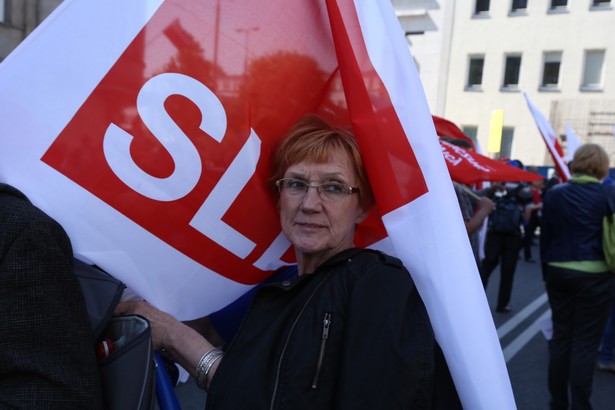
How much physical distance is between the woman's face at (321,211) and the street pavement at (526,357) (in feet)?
8.80

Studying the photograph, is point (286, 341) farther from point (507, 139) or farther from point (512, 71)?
point (512, 71)

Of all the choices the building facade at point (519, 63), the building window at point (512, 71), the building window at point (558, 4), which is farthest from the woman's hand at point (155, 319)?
the building window at point (558, 4)

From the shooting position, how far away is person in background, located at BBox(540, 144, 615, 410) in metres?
3.58

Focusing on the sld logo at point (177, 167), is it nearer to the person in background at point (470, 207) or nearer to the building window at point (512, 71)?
the person in background at point (470, 207)

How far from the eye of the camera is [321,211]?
151cm

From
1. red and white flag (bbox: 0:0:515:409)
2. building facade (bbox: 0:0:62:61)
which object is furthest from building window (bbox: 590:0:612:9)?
red and white flag (bbox: 0:0:515:409)

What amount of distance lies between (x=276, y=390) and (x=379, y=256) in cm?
39

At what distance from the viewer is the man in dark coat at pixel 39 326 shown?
1.04 meters

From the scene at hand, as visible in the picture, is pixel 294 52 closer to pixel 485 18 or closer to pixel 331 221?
pixel 331 221

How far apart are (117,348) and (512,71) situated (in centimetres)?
2273

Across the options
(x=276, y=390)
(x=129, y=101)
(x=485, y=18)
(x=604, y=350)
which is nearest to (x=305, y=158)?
(x=129, y=101)

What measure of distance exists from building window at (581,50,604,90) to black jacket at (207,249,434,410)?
72.3ft

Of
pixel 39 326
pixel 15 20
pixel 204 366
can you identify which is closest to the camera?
pixel 39 326

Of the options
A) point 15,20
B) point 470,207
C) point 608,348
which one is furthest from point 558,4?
point 470,207
